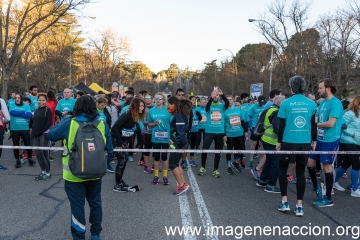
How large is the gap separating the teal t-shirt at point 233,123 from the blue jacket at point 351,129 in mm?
2624

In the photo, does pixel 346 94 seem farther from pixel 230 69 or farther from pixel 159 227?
pixel 230 69

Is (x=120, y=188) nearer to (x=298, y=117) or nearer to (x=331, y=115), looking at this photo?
(x=298, y=117)

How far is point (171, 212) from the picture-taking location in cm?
549

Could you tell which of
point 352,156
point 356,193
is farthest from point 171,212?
point 356,193

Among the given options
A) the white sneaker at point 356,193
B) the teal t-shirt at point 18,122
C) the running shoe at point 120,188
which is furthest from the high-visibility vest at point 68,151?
the teal t-shirt at point 18,122

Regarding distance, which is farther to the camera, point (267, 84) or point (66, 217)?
point (267, 84)

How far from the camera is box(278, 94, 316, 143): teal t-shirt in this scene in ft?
17.4

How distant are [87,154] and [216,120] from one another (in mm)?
4697

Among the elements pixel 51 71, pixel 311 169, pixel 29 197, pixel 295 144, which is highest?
pixel 51 71

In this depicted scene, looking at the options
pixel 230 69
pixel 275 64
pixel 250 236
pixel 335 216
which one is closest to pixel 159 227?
pixel 250 236

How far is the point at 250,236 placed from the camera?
4.54 metres

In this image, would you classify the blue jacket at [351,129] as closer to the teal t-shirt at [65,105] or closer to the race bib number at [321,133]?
the race bib number at [321,133]

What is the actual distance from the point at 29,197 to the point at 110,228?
230 cm

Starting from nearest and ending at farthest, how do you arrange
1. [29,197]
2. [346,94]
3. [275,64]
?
[29,197] < [346,94] < [275,64]
